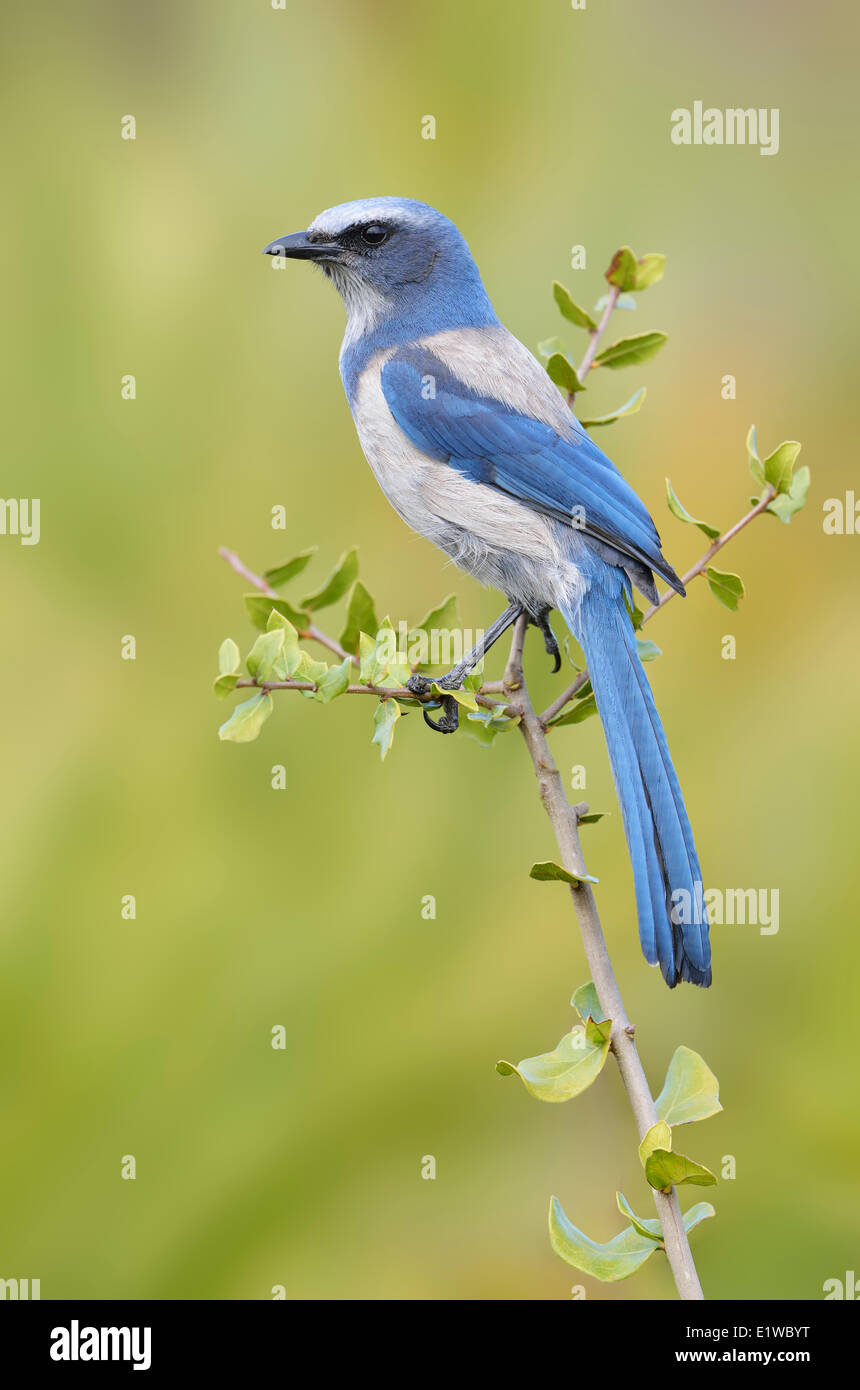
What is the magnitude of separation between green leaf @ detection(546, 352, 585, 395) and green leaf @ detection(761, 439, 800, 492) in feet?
0.88

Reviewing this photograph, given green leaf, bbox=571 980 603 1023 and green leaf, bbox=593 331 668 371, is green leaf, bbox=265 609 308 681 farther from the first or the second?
green leaf, bbox=593 331 668 371

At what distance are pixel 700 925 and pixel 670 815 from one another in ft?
0.52

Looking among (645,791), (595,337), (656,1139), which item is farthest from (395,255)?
(656,1139)

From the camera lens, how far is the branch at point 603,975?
3.61 ft

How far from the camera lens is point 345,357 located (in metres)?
2.10

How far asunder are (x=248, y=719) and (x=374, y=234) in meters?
1.07

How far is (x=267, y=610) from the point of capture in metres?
1.52

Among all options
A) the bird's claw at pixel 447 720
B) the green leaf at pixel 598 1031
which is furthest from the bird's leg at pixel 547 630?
the green leaf at pixel 598 1031

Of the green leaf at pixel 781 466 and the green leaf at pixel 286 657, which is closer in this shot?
the green leaf at pixel 286 657

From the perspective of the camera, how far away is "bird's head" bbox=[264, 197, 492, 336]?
78.2 inches

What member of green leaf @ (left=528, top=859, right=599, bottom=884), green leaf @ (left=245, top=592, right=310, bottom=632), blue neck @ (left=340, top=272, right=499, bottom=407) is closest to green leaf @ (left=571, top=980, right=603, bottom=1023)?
green leaf @ (left=528, top=859, right=599, bottom=884)

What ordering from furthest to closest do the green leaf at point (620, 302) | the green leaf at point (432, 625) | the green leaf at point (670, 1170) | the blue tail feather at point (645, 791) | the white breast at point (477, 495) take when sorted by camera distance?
1. the white breast at point (477, 495)
2. the green leaf at point (620, 302)
3. the green leaf at point (432, 625)
4. the blue tail feather at point (645, 791)
5. the green leaf at point (670, 1170)

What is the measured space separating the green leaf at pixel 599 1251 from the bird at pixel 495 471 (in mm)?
334

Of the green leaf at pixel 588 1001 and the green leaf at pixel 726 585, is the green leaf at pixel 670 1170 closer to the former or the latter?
the green leaf at pixel 588 1001
